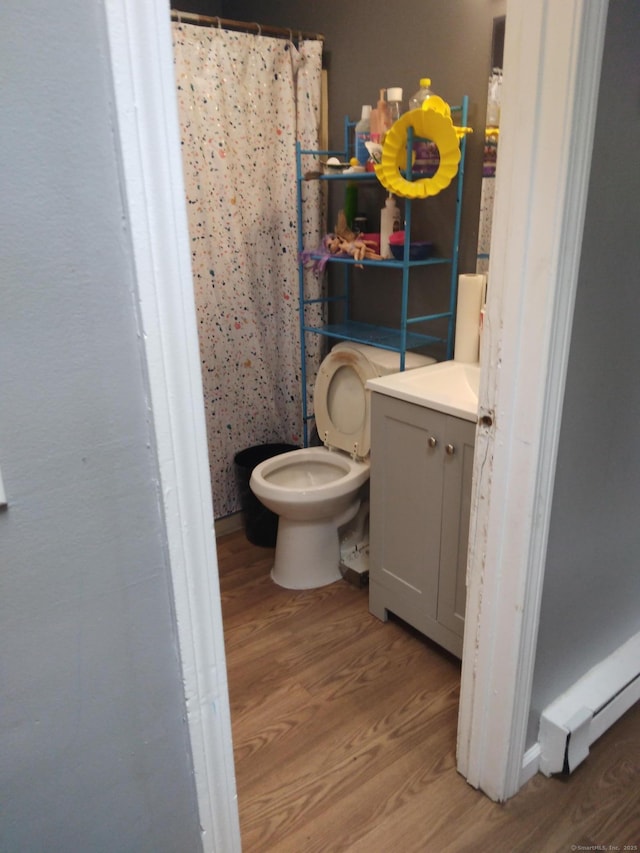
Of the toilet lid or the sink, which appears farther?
the toilet lid

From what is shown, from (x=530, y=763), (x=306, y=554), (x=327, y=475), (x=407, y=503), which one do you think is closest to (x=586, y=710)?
(x=530, y=763)

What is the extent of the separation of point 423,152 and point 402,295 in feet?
1.50

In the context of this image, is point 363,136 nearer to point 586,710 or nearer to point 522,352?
point 522,352

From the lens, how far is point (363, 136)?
208 cm

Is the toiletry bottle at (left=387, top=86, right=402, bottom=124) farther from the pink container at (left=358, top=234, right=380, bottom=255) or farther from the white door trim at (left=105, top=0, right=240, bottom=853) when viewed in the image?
the white door trim at (left=105, top=0, right=240, bottom=853)

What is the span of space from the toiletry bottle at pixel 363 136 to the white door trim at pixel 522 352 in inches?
42.8

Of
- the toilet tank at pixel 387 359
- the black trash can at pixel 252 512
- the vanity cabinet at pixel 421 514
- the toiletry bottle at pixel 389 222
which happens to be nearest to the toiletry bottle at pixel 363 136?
the toiletry bottle at pixel 389 222

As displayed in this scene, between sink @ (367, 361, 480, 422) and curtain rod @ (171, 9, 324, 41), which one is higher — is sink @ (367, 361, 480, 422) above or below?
below

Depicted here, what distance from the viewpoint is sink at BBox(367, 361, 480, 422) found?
1631 mm

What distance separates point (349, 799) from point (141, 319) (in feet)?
4.37

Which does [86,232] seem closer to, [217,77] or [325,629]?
[325,629]

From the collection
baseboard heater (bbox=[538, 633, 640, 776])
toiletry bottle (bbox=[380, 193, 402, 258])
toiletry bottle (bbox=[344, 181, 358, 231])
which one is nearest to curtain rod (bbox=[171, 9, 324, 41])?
toiletry bottle (bbox=[344, 181, 358, 231])

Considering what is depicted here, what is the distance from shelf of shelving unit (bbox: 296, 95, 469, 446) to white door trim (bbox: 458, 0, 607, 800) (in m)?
0.84

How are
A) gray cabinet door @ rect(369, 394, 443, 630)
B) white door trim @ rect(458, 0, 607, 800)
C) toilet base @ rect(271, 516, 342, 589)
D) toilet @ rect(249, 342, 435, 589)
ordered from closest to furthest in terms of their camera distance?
white door trim @ rect(458, 0, 607, 800) → gray cabinet door @ rect(369, 394, 443, 630) → toilet @ rect(249, 342, 435, 589) → toilet base @ rect(271, 516, 342, 589)
